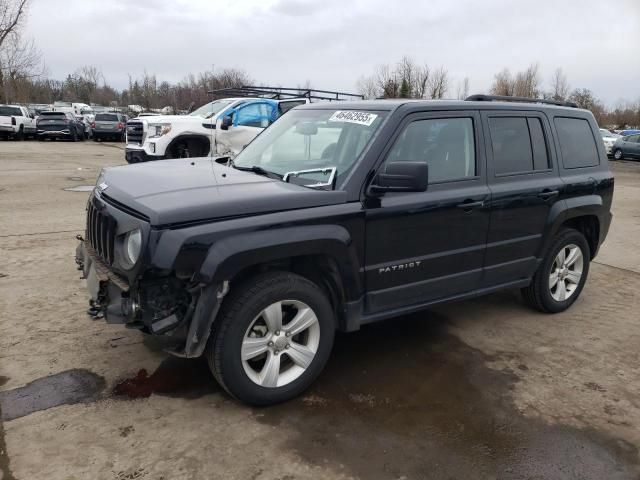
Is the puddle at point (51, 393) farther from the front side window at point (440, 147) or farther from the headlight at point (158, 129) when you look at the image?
the headlight at point (158, 129)

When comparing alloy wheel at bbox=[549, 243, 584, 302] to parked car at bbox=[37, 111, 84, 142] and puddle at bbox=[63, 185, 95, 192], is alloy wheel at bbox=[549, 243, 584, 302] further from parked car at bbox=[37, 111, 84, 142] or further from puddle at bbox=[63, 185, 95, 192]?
parked car at bbox=[37, 111, 84, 142]

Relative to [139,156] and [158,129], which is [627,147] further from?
[139,156]

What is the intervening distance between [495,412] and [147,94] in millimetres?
66799

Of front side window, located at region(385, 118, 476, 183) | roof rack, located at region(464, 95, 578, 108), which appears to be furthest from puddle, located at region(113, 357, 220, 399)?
roof rack, located at region(464, 95, 578, 108)

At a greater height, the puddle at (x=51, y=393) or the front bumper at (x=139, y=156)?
the front bumper at (x=139, y=156)

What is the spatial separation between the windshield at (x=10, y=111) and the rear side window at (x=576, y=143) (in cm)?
2851

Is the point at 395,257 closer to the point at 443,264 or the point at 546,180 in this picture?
the point at 443,264

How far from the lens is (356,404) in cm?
336

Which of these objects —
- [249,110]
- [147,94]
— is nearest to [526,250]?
[249,110]

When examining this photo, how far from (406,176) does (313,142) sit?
1035mm

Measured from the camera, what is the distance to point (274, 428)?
10.1 feet

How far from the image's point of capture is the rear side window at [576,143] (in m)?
4.77

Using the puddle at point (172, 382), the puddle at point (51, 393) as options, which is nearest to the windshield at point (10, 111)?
the puddle at point (51, 393)

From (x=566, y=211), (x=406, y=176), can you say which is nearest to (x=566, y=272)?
(x=566, y=211)
